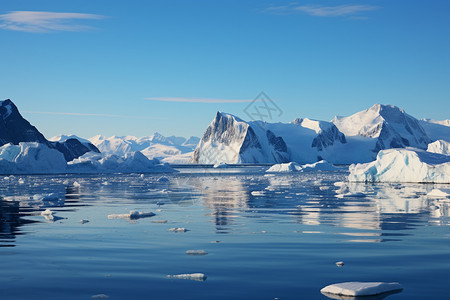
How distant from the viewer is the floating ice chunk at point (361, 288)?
6.85 m

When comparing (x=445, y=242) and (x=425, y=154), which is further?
(x=425, y=154)

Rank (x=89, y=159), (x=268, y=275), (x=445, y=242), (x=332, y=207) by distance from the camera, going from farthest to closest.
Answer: (x=89, y=159) → (x=332, y=207) → (x=445, y=242) → (x=268, y=275)

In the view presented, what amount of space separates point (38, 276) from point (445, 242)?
27.4 feet

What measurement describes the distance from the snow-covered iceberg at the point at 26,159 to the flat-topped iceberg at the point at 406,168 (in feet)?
141

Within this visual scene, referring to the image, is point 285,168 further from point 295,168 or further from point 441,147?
point 441,147

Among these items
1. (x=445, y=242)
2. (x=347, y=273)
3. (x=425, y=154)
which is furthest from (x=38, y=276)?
(x=425, y=154)

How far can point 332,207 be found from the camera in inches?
799

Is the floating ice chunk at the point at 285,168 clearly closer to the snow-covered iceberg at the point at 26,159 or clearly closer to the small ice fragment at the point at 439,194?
the snow-covered iceberg at the point at 26,159

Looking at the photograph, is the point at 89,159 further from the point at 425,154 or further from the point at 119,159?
the point at 425,154

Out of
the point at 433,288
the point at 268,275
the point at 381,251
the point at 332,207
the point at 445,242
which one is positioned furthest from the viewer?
the point at 332,207

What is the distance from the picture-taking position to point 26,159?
68.7 m

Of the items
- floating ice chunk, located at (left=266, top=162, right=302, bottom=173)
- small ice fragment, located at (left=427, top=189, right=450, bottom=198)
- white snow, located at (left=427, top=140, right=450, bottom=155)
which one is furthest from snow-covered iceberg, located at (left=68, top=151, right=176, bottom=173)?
small ice fragment, located at (left=427, top=189, right=450, bottom=198)

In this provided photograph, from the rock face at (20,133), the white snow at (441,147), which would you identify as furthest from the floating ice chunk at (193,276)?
the rock face at (20,133)

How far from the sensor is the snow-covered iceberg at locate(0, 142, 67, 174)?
6856cm
